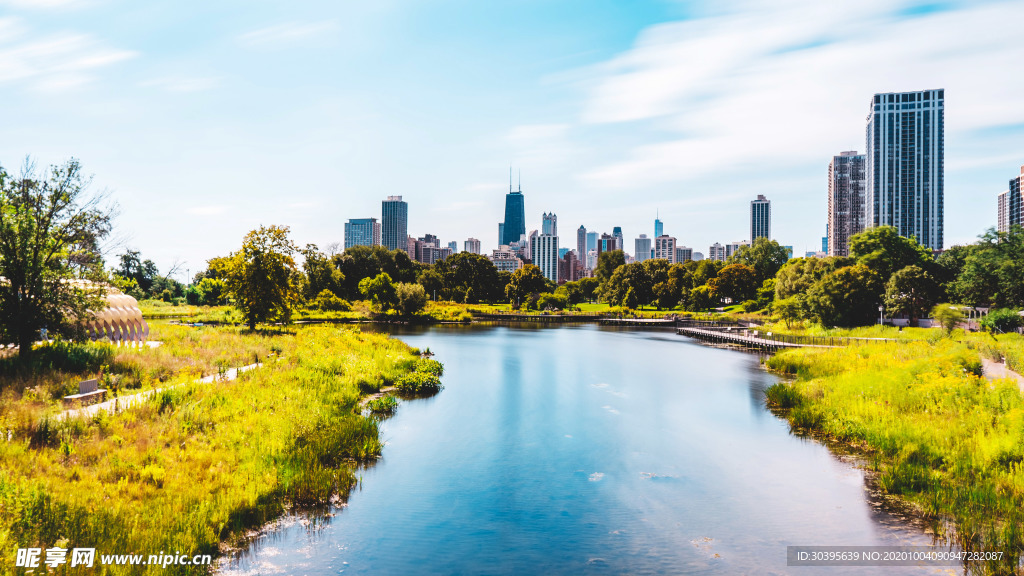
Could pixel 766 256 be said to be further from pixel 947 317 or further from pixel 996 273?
pixel 947 317

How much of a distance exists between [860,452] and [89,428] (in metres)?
21.3

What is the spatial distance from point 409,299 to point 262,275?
47.1 meters

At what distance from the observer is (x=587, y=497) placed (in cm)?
1399

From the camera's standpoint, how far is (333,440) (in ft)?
52.2

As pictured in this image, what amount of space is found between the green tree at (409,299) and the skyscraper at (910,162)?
512 feet

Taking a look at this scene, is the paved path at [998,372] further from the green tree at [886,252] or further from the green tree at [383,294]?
the green tree at [383,294]

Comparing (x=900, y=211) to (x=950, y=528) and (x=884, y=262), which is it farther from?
(x=950, y=528)

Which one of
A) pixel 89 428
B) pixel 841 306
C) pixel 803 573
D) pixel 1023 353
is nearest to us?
pixel 803 573

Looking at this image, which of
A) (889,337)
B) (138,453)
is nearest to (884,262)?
(889,337)

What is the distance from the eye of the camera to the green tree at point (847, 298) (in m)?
54.5

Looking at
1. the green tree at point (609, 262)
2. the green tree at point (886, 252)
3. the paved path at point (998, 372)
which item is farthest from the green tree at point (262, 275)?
the green tree at point (609, 262)

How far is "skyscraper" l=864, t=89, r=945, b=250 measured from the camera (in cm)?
17088

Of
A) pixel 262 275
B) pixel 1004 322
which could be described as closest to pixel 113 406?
pixel 262 275

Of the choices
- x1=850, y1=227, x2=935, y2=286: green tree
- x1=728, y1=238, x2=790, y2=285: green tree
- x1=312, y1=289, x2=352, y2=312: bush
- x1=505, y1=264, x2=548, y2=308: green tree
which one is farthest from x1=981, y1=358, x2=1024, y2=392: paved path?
x1=728, y1=238, x2=790, y2=285: green tree
